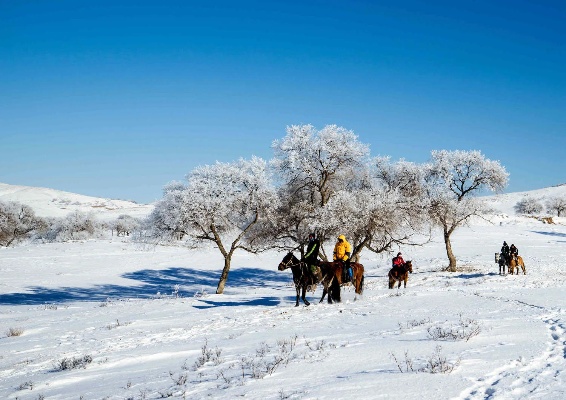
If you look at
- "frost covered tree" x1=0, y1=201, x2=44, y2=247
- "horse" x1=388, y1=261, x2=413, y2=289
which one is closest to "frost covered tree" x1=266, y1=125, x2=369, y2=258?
"horse" x1=388, y1=261, x2=413, y2=289

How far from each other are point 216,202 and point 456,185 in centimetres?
2146

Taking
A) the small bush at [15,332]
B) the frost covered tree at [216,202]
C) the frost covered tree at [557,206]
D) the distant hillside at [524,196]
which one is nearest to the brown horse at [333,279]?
the small bush at [15,332]

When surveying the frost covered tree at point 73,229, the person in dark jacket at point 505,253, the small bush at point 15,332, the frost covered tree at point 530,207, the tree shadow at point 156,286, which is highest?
the frost covered tree at point 530,207

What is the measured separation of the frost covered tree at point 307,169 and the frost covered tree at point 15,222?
63.4m

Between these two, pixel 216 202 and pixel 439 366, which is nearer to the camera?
pixel 439 366

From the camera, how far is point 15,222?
237 feet

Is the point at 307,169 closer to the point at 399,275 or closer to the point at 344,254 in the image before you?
the point at 399,275

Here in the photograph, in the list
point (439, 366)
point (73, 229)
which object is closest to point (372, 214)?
point (439, 366)

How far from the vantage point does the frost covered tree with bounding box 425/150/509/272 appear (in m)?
32.6

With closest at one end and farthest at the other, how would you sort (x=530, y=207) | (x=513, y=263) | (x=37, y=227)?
1. (x=513, y=263)
2. (x=37, y=227)
3. (x=530, y=207)

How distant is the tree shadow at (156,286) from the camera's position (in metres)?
31.2

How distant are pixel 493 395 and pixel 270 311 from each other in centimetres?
1013

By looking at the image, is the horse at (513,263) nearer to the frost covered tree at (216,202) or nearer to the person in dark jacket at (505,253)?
the person in dark jacket at (505,253)

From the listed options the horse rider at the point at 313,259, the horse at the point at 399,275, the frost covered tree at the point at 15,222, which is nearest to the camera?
the horse rider at the point at 313,259
